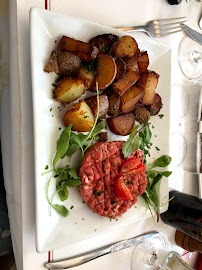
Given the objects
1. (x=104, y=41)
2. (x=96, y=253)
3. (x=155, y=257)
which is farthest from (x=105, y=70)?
(x=155, y=257)

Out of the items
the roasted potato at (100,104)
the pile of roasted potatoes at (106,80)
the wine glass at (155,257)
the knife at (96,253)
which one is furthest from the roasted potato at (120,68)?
the wine glass at (155,257)

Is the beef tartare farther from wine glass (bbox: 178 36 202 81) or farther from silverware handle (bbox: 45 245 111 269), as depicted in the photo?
wine glass (bbox: 178 36 202 81)

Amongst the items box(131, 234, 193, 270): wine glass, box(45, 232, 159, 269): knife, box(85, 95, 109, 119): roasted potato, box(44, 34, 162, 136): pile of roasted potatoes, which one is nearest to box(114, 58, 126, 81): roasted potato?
box(44, 34, 162, 136): pile of roasted potatoes

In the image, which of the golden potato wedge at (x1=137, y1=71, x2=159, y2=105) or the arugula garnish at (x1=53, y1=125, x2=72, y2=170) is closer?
the arugula garnish at (x1=53, y1=125, x2=72, y2=170)

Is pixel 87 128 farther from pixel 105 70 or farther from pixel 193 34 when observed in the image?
pixel 193 34

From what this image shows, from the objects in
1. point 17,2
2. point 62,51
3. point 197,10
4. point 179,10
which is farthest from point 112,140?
point 197,10
